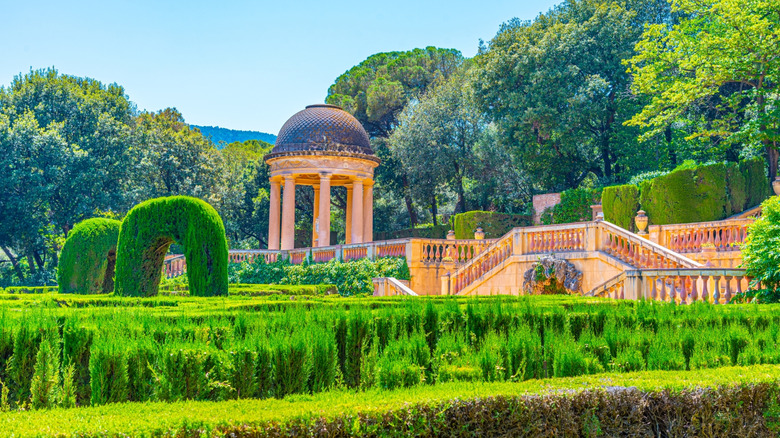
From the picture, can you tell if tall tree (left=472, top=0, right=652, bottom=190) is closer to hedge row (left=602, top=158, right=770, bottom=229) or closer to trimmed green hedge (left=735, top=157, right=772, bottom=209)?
trimmed green hedge (left=735, top=157, right=772, bottom=209)

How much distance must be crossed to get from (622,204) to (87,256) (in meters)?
21.3

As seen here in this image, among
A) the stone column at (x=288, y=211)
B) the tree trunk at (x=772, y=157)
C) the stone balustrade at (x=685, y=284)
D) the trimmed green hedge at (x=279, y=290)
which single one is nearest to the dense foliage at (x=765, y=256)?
the stone balustrade at (x=685, y=284)

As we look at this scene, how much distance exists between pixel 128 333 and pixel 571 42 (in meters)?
35.4

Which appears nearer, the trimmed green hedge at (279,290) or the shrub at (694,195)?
the trimmed green hedge at (279,290)

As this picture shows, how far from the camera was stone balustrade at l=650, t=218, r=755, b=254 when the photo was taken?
66.0ft

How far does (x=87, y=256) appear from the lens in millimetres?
17734

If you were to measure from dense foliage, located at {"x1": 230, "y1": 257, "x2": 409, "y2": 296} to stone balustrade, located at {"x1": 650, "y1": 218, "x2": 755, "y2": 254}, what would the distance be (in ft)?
30.6

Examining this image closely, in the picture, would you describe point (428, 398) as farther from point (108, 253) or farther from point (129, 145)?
point (129, 145)

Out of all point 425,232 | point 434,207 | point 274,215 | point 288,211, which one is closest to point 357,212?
point 288,211

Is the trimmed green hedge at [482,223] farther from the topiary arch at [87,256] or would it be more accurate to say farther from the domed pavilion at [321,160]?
the topiary arch at [87,256]

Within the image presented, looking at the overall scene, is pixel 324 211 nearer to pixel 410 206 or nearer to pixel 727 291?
pixel 410 206

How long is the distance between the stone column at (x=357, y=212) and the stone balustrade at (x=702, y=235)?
19.5 m

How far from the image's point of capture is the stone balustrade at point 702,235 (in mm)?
20125

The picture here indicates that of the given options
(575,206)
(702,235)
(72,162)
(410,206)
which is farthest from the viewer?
(410,206)
